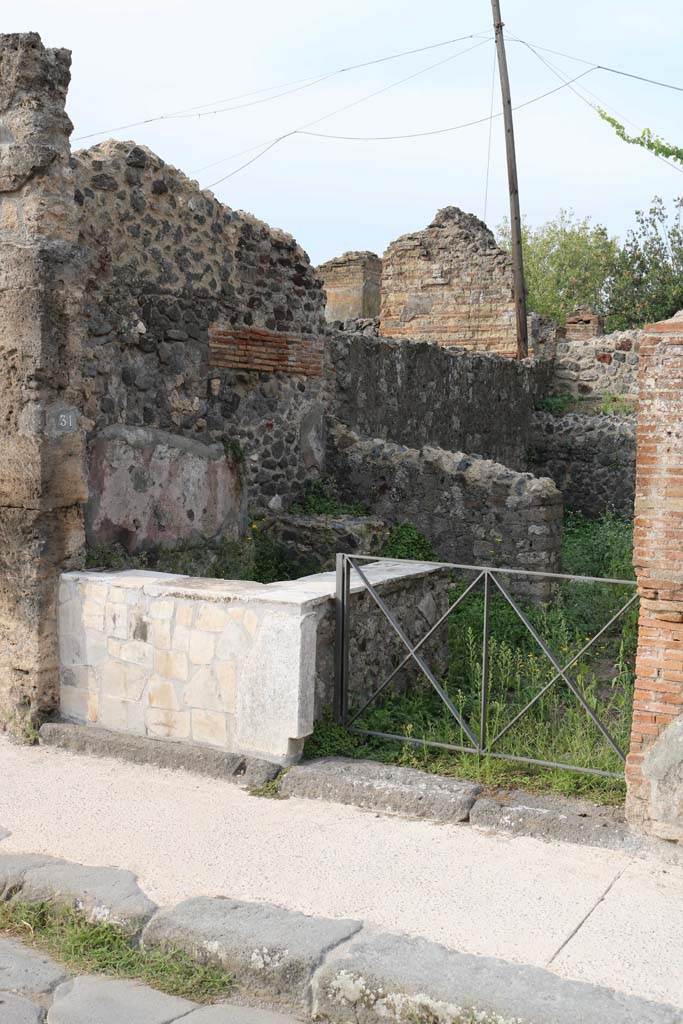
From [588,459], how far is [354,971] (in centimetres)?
1217

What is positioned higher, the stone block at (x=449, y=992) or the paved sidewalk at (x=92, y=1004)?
the stone block at (x=449, y=992)

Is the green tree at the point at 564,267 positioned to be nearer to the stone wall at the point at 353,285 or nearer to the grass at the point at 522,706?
the stone wall at the point at 353,285

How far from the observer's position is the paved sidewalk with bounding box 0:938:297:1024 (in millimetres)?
3230

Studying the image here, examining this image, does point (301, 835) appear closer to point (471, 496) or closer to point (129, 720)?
point (129, 720)

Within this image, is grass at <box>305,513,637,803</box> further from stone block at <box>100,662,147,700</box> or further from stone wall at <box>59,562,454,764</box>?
stone block at <box>100,662,147,700</box>

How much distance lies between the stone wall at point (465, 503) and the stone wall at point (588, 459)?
4.78m

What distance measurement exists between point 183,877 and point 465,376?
32.7ft

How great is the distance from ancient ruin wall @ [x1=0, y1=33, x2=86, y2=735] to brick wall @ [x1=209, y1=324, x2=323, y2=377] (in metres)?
2.18

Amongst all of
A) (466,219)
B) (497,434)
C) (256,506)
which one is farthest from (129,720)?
(466,219)

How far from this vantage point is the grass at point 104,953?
346 cm

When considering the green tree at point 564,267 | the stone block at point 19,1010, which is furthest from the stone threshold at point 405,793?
the green tree at point 564,267

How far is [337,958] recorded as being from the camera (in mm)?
3396

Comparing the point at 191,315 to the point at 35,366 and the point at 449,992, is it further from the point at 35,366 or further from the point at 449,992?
the point at 449,992

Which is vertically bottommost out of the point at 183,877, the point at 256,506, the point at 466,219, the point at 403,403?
the point at 183,877
